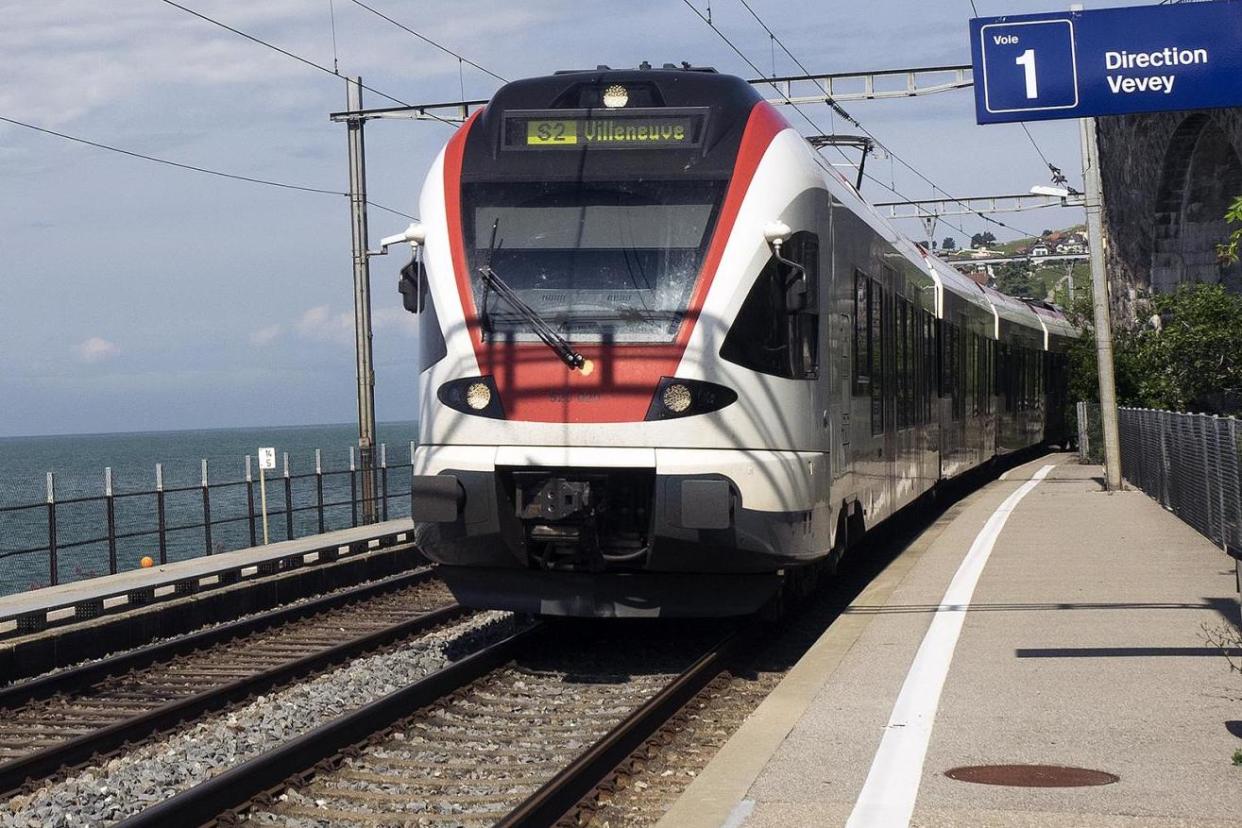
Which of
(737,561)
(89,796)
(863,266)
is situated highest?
(863,266)

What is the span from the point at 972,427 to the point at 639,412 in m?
15.0

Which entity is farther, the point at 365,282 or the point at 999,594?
the point at 365,282

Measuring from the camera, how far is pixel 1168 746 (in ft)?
24.5

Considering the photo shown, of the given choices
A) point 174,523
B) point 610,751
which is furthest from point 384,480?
point 174,523

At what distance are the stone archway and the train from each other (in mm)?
27063

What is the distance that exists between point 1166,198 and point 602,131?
3135cm

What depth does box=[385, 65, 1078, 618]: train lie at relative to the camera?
10.2 metres

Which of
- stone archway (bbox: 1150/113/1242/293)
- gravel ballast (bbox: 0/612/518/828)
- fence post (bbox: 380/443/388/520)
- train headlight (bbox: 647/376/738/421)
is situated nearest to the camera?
gravel ballast (bbox: 0/612/518/828)

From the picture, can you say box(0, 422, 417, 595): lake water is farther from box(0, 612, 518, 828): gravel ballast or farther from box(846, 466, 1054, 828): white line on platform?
box(846, 466, 1054, 828): white line on platform

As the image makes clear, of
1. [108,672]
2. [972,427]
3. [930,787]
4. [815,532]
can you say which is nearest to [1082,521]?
[972,427]

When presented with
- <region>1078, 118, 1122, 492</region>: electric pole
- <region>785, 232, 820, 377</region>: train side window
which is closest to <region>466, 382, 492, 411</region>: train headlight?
<region>785, 232, 820, 377</region>: train side window

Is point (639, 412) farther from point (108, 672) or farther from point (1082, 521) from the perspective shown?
point (1082, 521)

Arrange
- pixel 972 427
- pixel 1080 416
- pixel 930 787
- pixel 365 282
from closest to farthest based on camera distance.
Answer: pixel 930 787, pixel 972 427, pixel 365 282, pixel 1080 416

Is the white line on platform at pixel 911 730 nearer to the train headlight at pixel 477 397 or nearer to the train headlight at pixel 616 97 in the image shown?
the train headlight at pixel 477 397
